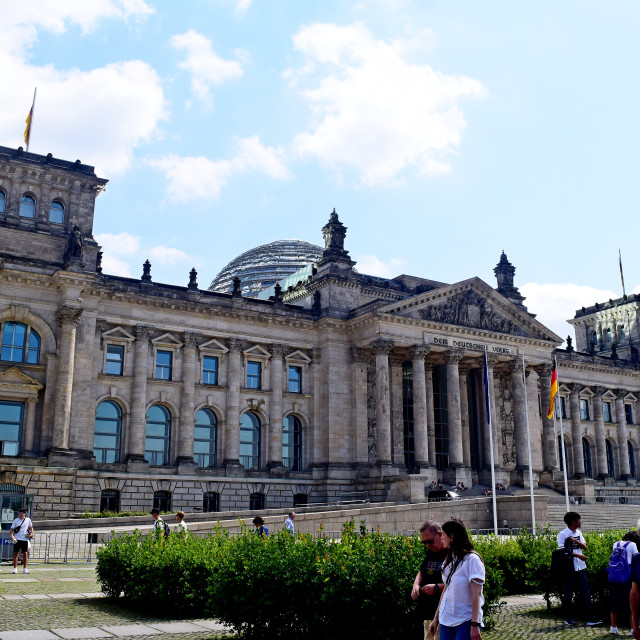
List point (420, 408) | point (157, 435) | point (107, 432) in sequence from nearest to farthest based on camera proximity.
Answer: point (107, 432), point (157, 435), point (420, 408)

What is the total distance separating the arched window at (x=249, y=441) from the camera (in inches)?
2151

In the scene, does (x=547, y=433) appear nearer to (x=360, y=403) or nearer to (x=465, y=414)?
(x=465, y=414)

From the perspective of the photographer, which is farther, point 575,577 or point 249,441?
point 249,441

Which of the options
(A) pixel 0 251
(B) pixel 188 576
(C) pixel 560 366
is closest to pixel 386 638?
(B) pixel 188 576

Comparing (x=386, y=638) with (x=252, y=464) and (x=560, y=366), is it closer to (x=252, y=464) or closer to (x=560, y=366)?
(x=252, y=464)

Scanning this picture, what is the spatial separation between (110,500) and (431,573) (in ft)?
134

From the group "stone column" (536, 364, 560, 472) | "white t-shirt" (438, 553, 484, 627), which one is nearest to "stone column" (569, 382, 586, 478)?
"stone column" (536, 364, 560, 472)

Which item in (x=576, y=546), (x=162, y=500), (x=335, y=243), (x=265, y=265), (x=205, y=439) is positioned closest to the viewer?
(x=576, y=546)

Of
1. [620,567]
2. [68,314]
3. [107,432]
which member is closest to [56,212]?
[68,314]

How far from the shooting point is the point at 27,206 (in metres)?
49.6

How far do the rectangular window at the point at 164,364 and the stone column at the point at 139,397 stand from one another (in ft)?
3.62

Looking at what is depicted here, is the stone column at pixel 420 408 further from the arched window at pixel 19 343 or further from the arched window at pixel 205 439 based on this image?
the arched window at pixel 19 343

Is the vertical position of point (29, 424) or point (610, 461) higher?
point (29, 424)

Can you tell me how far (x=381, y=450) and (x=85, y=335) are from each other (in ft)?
70.8
